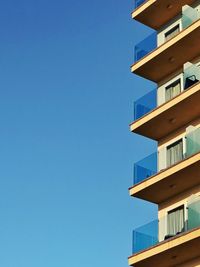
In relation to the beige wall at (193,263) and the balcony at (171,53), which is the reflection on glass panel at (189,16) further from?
the beige wall at (193,263)

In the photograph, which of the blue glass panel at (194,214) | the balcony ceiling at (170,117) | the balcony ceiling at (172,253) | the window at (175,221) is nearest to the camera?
the balcony ceiling at (172,253)

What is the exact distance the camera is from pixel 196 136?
101ft

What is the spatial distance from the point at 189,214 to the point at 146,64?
10.1 meters

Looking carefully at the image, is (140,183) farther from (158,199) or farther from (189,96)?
(189,96)

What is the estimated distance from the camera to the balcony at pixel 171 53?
3359cm

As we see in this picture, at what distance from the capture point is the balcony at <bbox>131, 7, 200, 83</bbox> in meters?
33.6

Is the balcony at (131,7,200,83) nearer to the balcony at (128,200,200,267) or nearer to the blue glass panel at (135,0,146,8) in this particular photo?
the blue glass panel at (135,0,146,8)

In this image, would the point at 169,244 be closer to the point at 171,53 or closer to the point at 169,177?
the point at 169,177

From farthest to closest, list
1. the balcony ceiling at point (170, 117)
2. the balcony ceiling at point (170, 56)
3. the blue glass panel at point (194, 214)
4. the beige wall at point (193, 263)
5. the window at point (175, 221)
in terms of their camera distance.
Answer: the balcony ceiling at point (170, 56), the balcony ceiling at point (170, 117), the window at point (175, 221), the beige wall at point (193, 263), the blue glass panel at point (194, 214)

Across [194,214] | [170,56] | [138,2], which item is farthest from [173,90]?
[194,214]

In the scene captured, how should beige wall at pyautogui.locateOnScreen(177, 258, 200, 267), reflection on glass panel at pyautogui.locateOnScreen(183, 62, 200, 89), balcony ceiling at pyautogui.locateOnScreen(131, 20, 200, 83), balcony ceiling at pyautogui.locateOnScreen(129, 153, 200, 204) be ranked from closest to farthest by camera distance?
beige wall at pyautogui.locateOnScreen(177, 258, 200, 267) → balcony ceiling at pyautogui.locateOnScreen(129, 153, 200, 204) → reflection on glass panel at pyautogui.locateOnScreen(183, 62, 200, 89) → balcony ceiling at pyautogui.locateOnScreen(131, 20, 200, 83)

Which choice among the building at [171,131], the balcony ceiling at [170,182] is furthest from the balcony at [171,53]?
the balcony ceiling at [170,182]

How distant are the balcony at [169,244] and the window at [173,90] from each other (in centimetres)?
671

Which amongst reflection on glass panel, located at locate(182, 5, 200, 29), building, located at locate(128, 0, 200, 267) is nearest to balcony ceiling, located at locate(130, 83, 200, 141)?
building, located at locate(128, 0, 200, 267)
